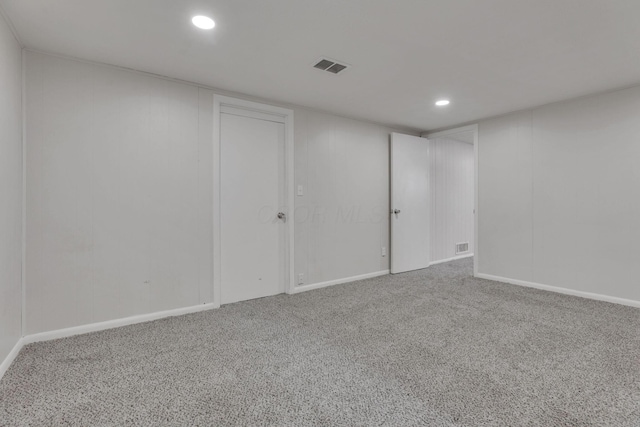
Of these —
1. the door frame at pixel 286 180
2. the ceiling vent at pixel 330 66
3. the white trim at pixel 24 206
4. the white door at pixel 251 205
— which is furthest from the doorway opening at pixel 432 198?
the white trim at pixel 24 206

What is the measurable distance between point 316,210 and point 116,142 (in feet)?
7.09

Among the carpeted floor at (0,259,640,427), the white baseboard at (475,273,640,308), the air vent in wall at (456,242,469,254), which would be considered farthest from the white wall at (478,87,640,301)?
the air vent in wall at (456,242,469,254)

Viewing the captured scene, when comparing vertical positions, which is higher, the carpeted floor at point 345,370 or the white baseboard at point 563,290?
the white baseboard at point 563,290

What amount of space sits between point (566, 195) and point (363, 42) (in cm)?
299

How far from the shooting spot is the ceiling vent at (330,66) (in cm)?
246

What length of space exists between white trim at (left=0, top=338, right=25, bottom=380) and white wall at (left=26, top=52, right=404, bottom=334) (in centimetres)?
13

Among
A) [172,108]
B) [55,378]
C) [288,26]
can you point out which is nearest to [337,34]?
[288,26]

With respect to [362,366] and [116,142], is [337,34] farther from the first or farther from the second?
[362,366]

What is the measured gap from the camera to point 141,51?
7.52 feet

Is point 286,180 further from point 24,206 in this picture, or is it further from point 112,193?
point 24,206

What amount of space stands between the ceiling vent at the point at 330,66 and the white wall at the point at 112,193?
1.20 meters

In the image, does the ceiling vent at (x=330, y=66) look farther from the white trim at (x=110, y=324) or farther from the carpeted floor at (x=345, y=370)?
the white trim at (x=110, y=324)

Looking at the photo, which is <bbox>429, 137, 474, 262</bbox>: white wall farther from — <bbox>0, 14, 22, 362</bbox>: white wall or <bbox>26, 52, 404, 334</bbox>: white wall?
<bbox>0, 14, 22, 362</bbox>: white wall

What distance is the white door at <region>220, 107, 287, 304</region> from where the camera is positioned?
3.17 m
